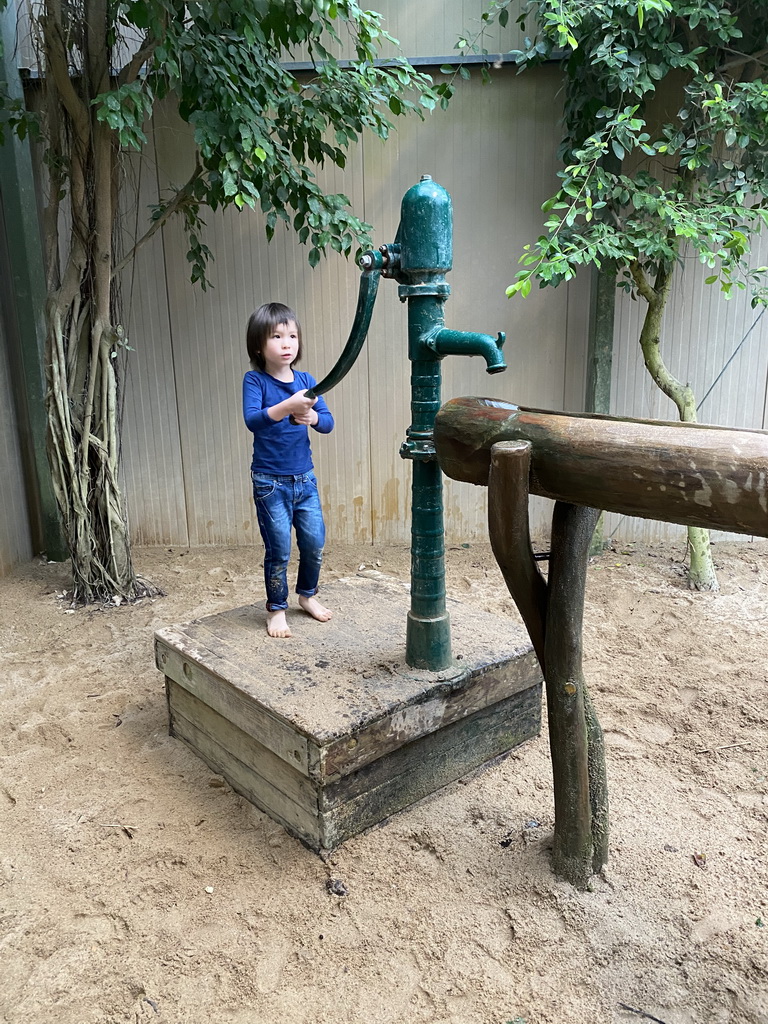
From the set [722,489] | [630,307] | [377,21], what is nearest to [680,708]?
[722,489]

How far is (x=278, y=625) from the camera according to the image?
238 centimetres

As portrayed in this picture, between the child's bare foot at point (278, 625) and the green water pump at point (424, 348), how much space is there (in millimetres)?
431

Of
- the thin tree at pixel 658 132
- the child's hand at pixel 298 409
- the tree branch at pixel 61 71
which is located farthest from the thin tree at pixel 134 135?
the child's hand at pixel 298 409

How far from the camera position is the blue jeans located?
2436mm

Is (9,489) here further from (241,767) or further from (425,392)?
(425,392)

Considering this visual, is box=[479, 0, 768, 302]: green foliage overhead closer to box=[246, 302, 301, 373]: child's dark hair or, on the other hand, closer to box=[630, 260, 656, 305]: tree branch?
box=[630, 260, 656, 305]: tree branch

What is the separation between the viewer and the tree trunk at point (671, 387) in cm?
375

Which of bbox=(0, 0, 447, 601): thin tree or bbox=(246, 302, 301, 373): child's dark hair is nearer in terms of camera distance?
bbox=(246, 302, 301, 373): child's dark hair

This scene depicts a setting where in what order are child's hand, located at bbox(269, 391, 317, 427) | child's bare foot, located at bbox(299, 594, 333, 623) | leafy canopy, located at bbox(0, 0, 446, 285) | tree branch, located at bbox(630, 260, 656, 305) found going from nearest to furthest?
child's hand, located at bbox(269, 391, 317, 427)
child's bare foot, located at bbox(299, 594, 333, 623)
leafy canopy, located at bbox(0, 0, 446, 285)
tree branch, located at bbox(630, 260, 656, 305)

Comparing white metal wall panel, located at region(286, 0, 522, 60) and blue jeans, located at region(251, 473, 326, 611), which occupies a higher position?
white metal wall panel, located at region(286, 0, 522, 60)

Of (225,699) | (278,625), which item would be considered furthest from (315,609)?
(225,699)

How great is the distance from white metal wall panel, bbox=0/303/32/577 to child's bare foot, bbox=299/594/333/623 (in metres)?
2.24

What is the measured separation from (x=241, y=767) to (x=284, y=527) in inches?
29.3

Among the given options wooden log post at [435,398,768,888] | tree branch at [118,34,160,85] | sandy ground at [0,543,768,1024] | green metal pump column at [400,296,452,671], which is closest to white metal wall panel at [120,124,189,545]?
tree branch at [118,34,160,85]
